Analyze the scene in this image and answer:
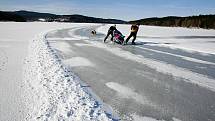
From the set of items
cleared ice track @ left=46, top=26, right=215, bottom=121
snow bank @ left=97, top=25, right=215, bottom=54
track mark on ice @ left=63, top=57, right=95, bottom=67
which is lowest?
snow bank @ left=97, top=25, right=215, bottom=54

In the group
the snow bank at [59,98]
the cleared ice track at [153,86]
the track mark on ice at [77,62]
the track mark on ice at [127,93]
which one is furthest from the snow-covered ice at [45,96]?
the track mark on ice at [77,62]

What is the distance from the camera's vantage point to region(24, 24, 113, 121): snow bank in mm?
5004

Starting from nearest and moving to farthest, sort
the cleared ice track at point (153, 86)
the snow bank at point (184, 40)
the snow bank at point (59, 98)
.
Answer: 1. the snow bank at point (59, 98)
2. the cleared ice track at point (153, 86)
3. the snow bank at point (184, 40)

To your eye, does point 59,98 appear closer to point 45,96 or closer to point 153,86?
point 45,96

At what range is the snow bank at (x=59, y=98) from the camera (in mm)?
5004

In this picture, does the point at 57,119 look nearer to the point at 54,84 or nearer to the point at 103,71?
the point at 54,84

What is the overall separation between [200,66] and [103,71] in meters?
3.77

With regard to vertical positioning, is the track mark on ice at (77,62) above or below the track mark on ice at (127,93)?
above

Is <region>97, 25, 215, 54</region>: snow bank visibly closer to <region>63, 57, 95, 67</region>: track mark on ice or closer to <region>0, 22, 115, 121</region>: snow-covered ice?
<region>63, 57, 95, 67</region>: track mark on ice

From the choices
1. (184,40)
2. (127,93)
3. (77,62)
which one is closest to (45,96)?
(127,93)

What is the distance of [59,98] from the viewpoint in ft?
19.6

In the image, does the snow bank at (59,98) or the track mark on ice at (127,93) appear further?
the track mark on ice at (127,93)

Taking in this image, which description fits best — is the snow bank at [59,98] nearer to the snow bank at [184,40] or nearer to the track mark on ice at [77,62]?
the track mark on ice at [77,62]

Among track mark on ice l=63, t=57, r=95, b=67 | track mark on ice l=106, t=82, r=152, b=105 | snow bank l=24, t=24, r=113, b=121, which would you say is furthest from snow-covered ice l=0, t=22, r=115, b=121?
track mark on ice l=63, t=57, r=95, b=67
